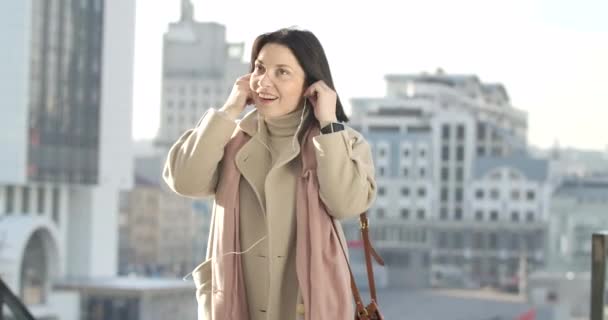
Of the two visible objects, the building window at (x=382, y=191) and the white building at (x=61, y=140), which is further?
the building window at (x=382, y=191)

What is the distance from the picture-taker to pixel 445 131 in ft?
102

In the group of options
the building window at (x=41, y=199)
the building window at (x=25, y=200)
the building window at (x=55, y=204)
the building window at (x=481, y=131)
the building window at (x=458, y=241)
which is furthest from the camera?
the building window at (x=458, y=241)

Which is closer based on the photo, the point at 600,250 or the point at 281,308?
the point at 281,308

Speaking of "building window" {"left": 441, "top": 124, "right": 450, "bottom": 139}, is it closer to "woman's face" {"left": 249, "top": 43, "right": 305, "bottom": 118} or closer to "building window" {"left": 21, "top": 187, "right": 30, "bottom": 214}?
"building window" {"left": 21, "top": 187, "right": 30, "bottom": 214}

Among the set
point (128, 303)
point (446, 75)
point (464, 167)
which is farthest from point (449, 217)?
point (128, 303)

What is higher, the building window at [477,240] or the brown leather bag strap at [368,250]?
the brown leather bag strap at [368,250]

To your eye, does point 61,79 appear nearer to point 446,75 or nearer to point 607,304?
point 446,75

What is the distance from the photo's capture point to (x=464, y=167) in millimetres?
31125

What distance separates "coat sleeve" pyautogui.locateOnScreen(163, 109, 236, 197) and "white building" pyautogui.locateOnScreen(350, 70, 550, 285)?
97.2 ft

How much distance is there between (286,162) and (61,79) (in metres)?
21.8

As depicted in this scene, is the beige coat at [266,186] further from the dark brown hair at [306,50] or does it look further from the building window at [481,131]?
the building window at [481,131]

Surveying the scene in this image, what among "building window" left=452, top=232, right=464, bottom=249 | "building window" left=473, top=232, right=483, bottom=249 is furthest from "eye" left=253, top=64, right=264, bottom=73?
"building window" left=452, top=232, right=464, bottom=249

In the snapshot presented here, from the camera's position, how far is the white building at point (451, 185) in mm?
30891

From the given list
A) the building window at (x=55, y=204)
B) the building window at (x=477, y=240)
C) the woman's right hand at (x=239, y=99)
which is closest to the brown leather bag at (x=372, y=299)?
the woman's right hand at (x=239, y=99)
